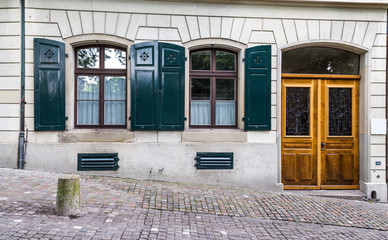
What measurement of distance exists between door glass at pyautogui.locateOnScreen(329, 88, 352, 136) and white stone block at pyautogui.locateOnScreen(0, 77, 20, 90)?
→ 25.0ft

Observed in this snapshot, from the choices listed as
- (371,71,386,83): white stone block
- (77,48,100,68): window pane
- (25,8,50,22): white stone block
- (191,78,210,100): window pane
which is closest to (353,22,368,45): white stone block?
(371,71,386,83): white stone block

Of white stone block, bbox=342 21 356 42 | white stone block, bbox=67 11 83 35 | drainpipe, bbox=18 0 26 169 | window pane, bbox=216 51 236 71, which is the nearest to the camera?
drainpipe, bbox=18 0 26 169

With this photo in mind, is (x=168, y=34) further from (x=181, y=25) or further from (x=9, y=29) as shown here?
(x=9, y=29)

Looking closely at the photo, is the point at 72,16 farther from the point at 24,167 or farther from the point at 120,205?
the point at 120,205

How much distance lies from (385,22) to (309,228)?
5683 millimetres

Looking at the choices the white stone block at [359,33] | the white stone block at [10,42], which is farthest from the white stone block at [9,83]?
the white stone block at [359,33]

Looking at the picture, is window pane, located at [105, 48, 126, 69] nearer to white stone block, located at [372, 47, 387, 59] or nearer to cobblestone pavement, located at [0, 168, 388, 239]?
cobblestone pavement, located at [0, 168, 388, 239]

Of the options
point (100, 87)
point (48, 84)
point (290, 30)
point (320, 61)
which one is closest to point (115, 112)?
point (100, 87)

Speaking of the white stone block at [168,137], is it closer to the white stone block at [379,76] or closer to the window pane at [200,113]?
the window pane at [200,113]

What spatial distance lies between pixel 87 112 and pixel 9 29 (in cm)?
254

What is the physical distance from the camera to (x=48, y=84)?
20.3 ft

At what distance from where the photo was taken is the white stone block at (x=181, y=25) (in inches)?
253

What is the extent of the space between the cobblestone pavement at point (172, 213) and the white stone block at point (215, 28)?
362 cm

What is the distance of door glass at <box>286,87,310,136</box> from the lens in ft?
22.3
